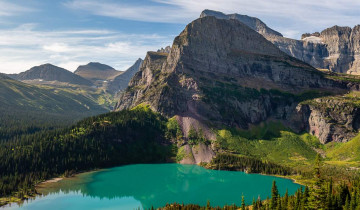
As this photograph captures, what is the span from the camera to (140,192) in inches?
6767

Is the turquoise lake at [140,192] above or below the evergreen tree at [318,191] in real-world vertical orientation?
below

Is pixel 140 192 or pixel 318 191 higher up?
pixel 318 191

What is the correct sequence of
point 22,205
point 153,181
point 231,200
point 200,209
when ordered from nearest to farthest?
1. point 200,209
2. point 22,205
3. point 231,200
4. point 153,181

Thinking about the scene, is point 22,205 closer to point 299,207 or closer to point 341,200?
point 299,207

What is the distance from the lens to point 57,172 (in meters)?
200

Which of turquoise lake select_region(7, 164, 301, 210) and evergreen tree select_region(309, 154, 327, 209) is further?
turquoise lake select_region(7, 164, 301, 210)

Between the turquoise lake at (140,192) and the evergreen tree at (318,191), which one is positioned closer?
the evergreen tree at (318,191)

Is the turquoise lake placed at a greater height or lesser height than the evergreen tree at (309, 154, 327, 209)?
lesser

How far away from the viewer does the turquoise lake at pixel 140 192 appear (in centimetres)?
14850

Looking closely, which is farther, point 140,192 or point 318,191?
point 140,192

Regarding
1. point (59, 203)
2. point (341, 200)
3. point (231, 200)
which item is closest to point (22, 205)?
point (59, 203)

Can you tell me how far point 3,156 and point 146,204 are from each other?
10471 centimetres

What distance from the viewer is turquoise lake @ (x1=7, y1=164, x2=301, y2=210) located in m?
148

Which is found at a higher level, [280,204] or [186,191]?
[280,204]
